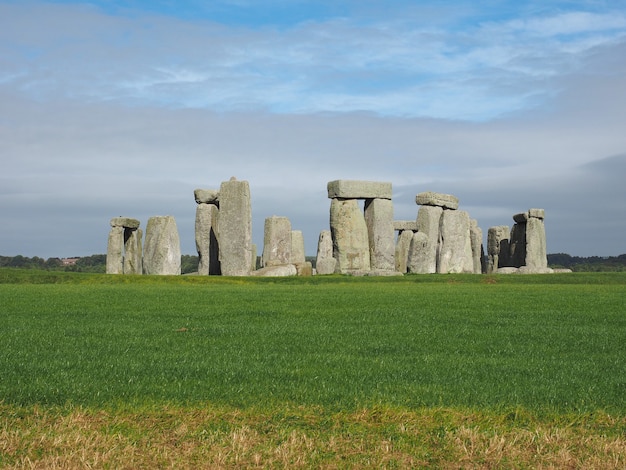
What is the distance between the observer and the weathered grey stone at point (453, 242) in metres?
33.6

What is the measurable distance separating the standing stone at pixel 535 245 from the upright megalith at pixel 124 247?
16.4 meters

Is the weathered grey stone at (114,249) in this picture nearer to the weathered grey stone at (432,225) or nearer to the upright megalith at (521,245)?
the weathered grey stone at (432,225)

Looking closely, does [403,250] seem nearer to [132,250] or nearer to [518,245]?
[518,245]

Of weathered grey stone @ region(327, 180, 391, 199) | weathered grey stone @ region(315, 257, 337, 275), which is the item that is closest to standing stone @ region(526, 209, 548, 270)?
weathered grey stone @ region(327, 180, 391, 199)

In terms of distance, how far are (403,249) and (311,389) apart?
93.0 ft

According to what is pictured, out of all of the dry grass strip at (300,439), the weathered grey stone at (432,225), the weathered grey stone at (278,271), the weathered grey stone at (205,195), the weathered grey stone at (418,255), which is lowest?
the dry grass strip at (300,439)

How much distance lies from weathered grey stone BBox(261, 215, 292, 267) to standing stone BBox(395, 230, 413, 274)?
620 centimetres

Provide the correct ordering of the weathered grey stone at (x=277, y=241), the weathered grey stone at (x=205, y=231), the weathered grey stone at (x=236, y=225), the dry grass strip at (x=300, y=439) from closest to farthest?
the dry grass strip at (x=300, y=439)
the weathered grey stone at (x=236, y=225)
the weathered grey stone at (x=205, y=231)
the weathered grey stone at (x=277, y=241)

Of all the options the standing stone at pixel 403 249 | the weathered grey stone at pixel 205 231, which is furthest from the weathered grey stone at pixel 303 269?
the standing stone at pixel 403 249

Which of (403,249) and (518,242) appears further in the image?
(518,242)

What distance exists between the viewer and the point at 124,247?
32188mm

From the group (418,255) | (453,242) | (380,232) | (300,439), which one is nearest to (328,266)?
(380,232)

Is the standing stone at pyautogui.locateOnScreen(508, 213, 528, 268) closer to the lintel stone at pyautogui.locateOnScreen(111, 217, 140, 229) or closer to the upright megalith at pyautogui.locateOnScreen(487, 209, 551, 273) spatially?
the upright megalith at pyautogui.locateOnScreen(487, 209, 551, 273)

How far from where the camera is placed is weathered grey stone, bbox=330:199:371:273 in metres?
29.0
